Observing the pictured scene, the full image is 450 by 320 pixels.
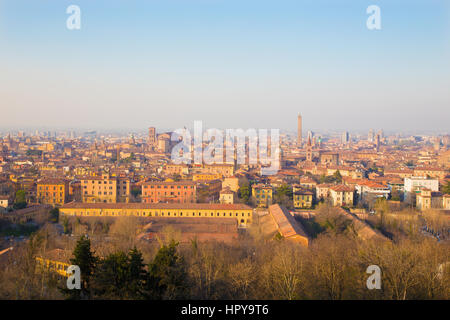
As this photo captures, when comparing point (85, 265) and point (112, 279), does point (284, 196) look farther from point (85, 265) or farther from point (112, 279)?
point (112, 279)

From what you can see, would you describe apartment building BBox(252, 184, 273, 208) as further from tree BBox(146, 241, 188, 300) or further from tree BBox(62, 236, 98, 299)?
tree BBox(62, 236, 98, 299)

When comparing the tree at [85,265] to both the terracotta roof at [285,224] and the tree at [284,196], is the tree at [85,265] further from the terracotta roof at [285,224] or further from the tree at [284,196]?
the tree at [284,196]

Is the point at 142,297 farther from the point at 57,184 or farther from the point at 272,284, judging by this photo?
the point at 57,184

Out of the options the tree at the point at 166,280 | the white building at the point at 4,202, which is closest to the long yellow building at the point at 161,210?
the white building at the point at 4,202

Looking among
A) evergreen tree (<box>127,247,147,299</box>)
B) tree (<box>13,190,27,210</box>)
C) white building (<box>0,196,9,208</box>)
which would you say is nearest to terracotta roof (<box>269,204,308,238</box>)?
evergreen tree (<box>127,247,147,299</box>)

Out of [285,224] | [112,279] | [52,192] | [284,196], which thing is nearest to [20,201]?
[52,192]
